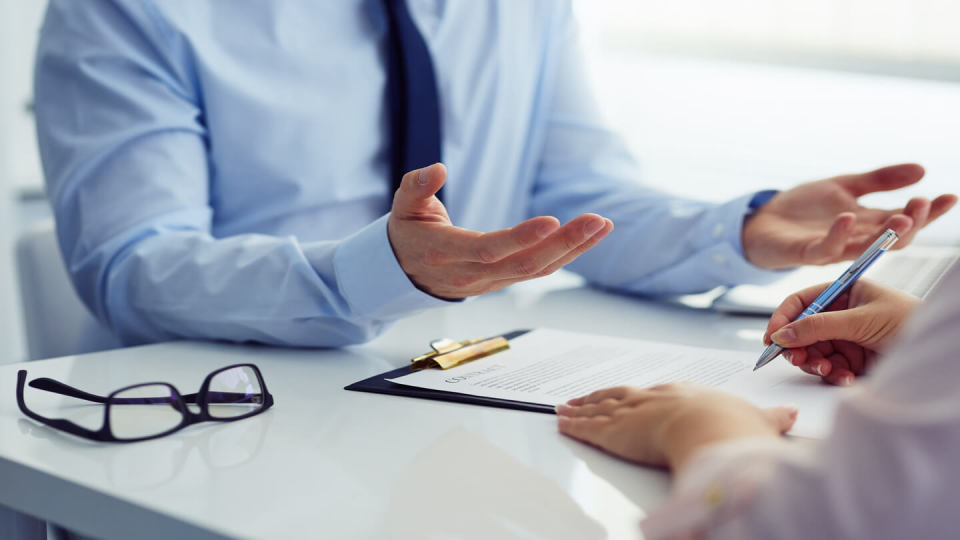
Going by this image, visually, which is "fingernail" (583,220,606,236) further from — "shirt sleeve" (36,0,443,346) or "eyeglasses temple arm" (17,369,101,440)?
"eyeglasses temple arm" (17,369,101,440)

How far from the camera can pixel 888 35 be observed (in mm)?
1735

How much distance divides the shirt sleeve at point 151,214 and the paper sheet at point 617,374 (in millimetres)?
131

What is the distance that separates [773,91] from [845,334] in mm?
1284

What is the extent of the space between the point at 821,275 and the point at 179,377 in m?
1.06

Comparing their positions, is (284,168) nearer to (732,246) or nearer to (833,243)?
(732,246)

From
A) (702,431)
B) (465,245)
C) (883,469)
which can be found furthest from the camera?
(465,245)

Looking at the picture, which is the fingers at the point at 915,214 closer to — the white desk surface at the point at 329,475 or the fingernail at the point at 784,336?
the fingernail at the point at 784,336

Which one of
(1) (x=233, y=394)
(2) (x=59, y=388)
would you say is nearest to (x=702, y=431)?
(1) (x=233, y=394)

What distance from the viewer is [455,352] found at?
0.81 metres

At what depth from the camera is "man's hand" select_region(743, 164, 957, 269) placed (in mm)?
967

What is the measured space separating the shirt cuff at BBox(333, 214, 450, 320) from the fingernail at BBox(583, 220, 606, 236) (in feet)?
0.67

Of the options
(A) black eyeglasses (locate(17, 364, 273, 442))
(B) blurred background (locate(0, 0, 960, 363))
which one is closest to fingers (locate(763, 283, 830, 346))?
(A) black eyeglasses (locate(17, 364, 273, 442))

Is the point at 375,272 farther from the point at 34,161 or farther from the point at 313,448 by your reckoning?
the point at 34,161

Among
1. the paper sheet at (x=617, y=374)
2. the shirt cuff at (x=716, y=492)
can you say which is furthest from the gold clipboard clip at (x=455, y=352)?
the shirt cuff at (x=716, y=492)
